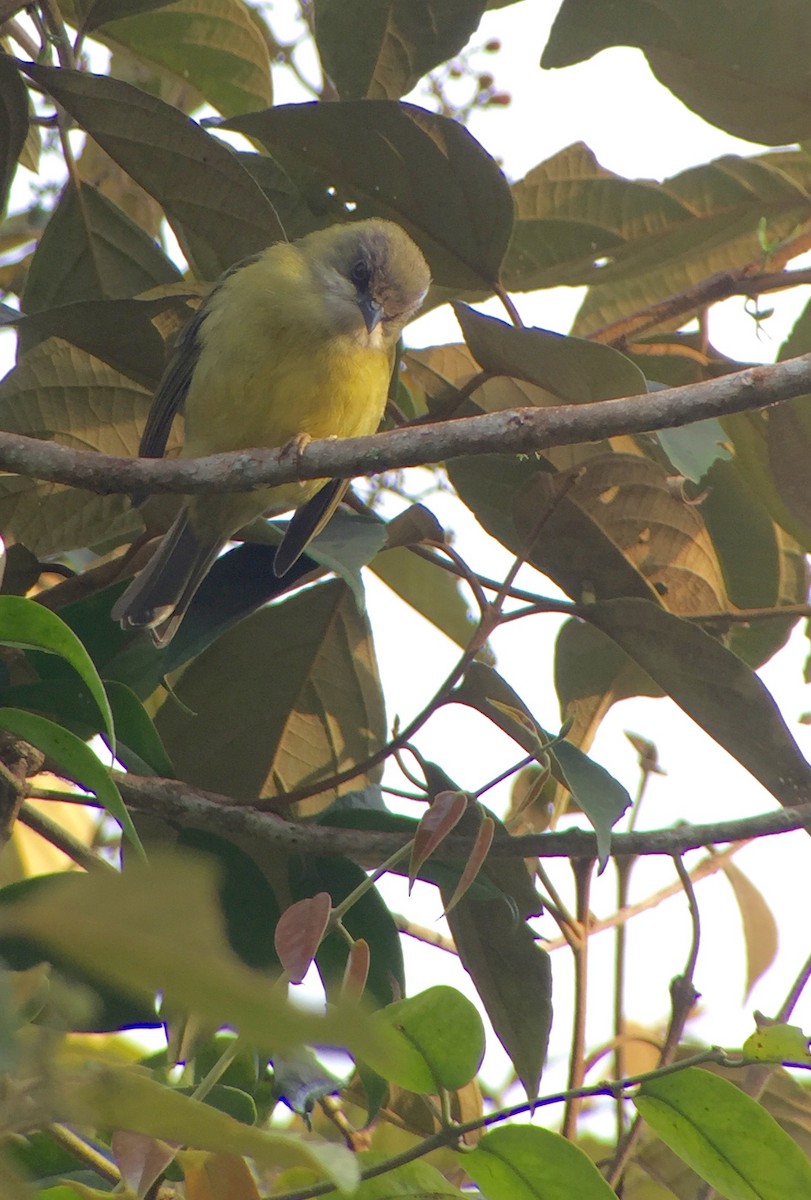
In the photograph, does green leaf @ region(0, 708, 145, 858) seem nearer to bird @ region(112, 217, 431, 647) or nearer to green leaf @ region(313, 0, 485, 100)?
bird @ region(112, 217, 431, 647)

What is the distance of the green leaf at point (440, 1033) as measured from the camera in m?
1.14

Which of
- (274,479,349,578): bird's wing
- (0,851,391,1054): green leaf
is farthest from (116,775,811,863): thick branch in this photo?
(0,851,391,1054): green leaf

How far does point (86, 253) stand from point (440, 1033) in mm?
1694

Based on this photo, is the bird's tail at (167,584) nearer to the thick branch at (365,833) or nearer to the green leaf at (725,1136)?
the thick branch at (365,833)

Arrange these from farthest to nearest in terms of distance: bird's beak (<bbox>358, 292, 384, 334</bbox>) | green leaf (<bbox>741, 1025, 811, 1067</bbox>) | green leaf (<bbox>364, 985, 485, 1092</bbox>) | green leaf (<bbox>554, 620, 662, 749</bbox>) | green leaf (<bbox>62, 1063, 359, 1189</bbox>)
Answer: bird's beak (<bbox>358, 292, 384, 334</bbox>) < green leaf (<bbox>554, 620, 662, 749</bbox>) < green leaf (<bbox>741, 1025, 811, 1067</bbox>) < green leaf (<bbox>364, 985, 485, 1092</bbox>) < green leaf (<bbox>62, 1063, 359, 1189</bbox>)

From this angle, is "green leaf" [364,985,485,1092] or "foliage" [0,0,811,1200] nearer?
"green leaf" [364,985,485,1092]

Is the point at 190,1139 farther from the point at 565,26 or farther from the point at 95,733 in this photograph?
the point at 565,26

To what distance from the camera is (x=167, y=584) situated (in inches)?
101

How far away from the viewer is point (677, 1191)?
1977 mm

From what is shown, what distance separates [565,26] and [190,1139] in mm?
2031

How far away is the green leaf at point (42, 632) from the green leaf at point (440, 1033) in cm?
39

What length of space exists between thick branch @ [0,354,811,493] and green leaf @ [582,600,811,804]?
1.36ft

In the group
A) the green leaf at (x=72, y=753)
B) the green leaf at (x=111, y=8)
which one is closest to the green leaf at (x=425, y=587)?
the green leaf at (x=111, y=8)

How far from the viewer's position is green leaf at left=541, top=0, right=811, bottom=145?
2.14m
